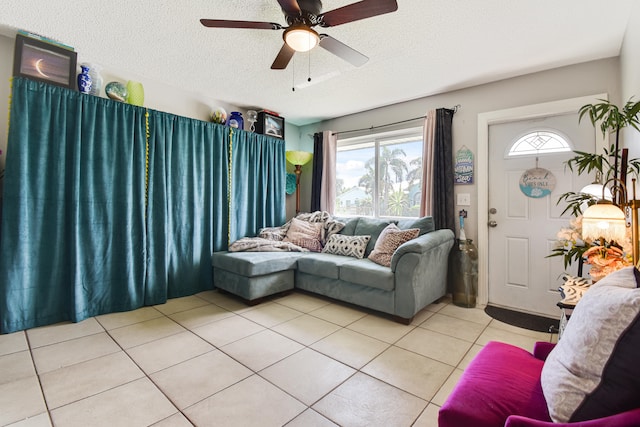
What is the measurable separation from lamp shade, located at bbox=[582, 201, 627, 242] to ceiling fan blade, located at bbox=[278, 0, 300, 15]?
203 cm

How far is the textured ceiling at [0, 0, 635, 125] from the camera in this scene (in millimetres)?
2016

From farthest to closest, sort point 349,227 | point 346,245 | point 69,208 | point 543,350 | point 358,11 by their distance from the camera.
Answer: point 349,227 → point 346,245 → point 69,208 → point 358,11 → point 543,350

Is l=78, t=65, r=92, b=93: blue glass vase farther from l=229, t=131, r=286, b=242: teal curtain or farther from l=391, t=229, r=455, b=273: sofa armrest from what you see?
l=391, t=229, r=455, b=273: sofa armrest

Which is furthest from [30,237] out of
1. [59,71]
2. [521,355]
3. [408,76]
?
[408,76]

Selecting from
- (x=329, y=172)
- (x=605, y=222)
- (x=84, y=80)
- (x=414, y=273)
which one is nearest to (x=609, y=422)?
(x=605, y=222)

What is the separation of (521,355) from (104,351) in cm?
259

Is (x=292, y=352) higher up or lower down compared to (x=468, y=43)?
lower down

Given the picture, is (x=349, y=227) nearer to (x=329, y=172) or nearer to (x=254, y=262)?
(x=329, y=172)

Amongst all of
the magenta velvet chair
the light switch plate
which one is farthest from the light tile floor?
the light switch plate

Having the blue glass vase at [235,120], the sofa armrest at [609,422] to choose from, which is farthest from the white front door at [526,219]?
the blue glass vase at [235,120]

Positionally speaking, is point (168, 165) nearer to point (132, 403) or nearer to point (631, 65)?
point (132, 403)

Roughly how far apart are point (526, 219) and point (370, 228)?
164 centimetres

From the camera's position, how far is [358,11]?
1.68m

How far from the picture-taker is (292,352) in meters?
2.11
